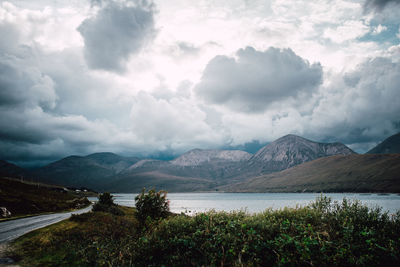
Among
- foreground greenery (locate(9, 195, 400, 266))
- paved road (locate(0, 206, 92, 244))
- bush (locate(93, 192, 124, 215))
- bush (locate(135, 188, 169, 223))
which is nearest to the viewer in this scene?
foreground greenery (locate(9, 195, 400, 266))

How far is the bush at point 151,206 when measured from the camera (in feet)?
85.4

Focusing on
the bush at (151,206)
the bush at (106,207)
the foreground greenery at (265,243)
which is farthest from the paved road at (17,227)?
the bush at (106,207)

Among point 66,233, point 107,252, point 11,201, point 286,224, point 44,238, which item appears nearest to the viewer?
point 286,224

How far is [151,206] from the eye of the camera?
26.2 metres

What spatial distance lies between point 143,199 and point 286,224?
17930 mm

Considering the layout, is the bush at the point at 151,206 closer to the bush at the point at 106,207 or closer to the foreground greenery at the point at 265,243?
the foreground greenery at the point at 265,243

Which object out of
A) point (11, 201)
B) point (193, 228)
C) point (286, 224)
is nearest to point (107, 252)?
point (193, 228)

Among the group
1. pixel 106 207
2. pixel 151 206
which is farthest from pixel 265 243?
pixel 106 207

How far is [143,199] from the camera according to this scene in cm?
2669

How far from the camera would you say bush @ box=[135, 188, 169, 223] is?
85.4 ft

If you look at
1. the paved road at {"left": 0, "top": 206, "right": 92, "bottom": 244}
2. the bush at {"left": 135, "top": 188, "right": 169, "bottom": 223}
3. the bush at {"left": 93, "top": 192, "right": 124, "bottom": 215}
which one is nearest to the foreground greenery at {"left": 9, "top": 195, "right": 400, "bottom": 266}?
the paved road at {"left": 0, "top": 206, "right": 92, "bottom": 244}

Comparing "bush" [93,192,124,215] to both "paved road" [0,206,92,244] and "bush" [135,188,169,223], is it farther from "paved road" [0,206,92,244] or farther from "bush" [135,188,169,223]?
"bush" [135,188,169,223]

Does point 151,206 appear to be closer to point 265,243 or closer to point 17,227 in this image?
point 17,227

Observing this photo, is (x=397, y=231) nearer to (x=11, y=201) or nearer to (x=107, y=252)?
(x=107, y=252)
